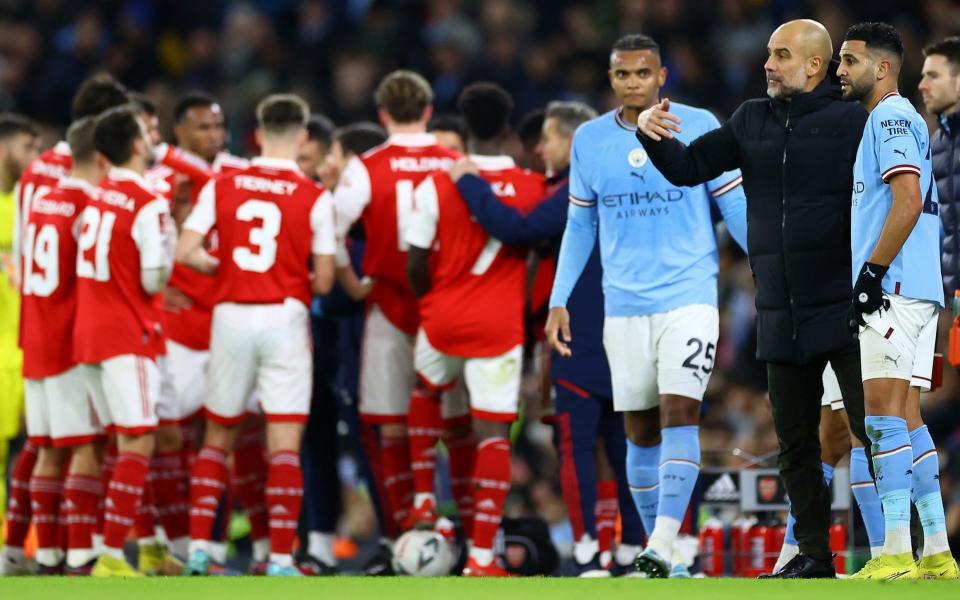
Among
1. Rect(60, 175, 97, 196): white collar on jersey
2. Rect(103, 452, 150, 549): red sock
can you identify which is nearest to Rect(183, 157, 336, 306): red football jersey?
Rect(60, 175, 97, 196): white collar on jersey

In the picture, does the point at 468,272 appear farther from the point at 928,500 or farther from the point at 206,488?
the point at 928,500

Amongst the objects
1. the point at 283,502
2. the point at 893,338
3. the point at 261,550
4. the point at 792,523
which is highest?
the point at 893,338

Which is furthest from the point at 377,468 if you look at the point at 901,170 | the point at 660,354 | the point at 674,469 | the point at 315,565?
the point at 901,170

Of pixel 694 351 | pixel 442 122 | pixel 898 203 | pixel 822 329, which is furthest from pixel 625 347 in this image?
pixel 442 122

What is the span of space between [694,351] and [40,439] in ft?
12.5

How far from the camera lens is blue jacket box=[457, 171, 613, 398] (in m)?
8.55

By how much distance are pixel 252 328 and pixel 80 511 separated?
1.31 m

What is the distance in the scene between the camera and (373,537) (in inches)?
505

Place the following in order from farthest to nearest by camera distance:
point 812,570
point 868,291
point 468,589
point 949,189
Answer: point 949,189, point 812,570, point 868,291, point 468,589

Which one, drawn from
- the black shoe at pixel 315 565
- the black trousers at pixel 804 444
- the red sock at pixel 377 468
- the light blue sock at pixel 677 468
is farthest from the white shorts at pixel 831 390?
the black shoe at pixel 315 565

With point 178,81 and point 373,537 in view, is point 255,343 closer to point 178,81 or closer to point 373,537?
point 373,537

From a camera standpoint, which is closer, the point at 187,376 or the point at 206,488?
the point at 206,488

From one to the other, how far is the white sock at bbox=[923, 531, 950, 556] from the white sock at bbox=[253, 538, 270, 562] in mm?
4023

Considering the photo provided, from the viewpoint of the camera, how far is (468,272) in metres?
8.84
